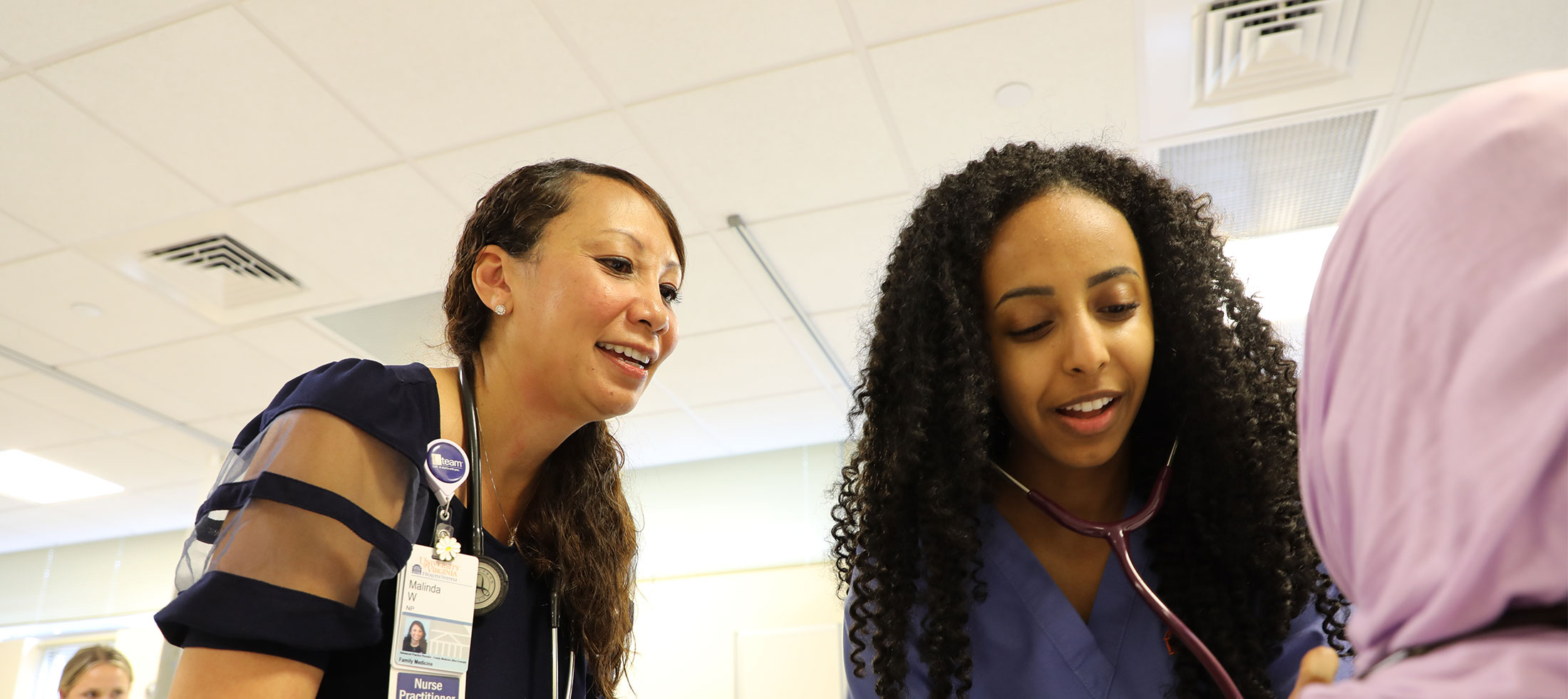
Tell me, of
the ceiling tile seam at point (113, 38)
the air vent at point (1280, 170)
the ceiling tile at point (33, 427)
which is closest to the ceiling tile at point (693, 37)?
the ceiling tile seam at point (113, 38)

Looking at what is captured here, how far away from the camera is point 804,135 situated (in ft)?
9.94

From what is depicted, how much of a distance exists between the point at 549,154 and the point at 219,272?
153 centimetres

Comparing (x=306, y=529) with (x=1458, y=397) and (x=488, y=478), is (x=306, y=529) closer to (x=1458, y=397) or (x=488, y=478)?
(x=488, y=478)

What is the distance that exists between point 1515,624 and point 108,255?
4.11 m

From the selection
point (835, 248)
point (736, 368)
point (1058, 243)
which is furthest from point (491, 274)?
point (736, 368)

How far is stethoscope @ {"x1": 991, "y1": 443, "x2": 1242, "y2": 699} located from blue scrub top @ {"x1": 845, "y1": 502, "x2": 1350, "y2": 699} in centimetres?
4

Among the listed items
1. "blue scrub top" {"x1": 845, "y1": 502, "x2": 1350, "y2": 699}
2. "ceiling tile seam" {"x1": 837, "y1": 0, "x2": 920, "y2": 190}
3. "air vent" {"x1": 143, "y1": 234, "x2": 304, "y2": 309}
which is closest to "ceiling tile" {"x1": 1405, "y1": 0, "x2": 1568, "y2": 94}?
"ceiling tile seam" {"x1": 837, "y1": 0, "x2": 920, "y2": 190}

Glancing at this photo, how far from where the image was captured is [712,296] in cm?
399

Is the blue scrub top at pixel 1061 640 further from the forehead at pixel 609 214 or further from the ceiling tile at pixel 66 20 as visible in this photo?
the ceiling tile at pixel 66 20

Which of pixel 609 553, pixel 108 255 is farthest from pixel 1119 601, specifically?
pixel 108 255

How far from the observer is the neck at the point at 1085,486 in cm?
128

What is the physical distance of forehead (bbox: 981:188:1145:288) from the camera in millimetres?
1203

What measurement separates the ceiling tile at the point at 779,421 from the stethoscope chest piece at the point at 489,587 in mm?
3731

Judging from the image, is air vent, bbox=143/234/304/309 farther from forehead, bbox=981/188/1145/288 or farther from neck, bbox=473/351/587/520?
forehead, bbox=981/188/1145/288
